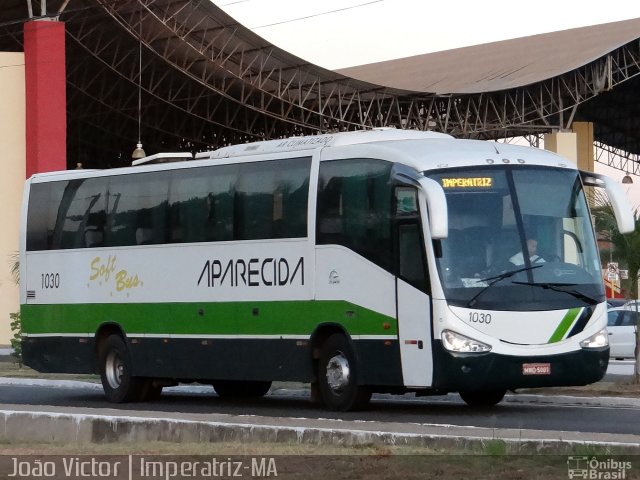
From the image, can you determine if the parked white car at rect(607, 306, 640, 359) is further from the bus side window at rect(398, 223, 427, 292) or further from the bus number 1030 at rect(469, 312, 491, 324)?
the bus number 1030 at rect(469, 312, 491, 324)

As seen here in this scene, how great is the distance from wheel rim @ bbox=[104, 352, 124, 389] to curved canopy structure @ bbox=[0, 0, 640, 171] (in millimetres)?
24640

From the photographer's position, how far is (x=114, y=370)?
23.4 metres

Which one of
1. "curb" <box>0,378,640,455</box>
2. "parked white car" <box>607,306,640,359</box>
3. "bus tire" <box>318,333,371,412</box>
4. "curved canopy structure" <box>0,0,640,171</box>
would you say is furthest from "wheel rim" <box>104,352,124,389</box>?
"curved canopy structure" <box>0,0,640,171</box>

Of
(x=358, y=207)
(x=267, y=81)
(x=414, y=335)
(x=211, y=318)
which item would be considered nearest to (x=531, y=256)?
(x=414, y=335)

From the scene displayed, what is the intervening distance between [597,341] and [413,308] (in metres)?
2.33

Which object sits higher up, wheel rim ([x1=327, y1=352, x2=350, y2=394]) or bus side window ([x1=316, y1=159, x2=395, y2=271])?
bus side window ([x1=316, y1=159, x2=395, y2=271])

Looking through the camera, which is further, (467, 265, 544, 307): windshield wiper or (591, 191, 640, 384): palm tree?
(591, 191, 640, 384): palm tree

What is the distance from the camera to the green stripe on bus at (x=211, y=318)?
19156 mm

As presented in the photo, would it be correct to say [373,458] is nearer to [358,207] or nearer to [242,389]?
[358,207]

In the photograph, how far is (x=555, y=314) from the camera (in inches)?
715

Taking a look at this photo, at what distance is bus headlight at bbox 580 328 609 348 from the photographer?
18.4 m

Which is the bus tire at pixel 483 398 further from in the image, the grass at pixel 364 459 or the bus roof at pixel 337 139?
the grass at pixel 364 459

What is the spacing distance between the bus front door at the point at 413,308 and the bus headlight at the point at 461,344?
10.1 inches

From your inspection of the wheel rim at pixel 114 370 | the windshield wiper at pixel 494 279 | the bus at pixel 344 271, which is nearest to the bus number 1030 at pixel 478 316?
the bus at pixel 344 271
